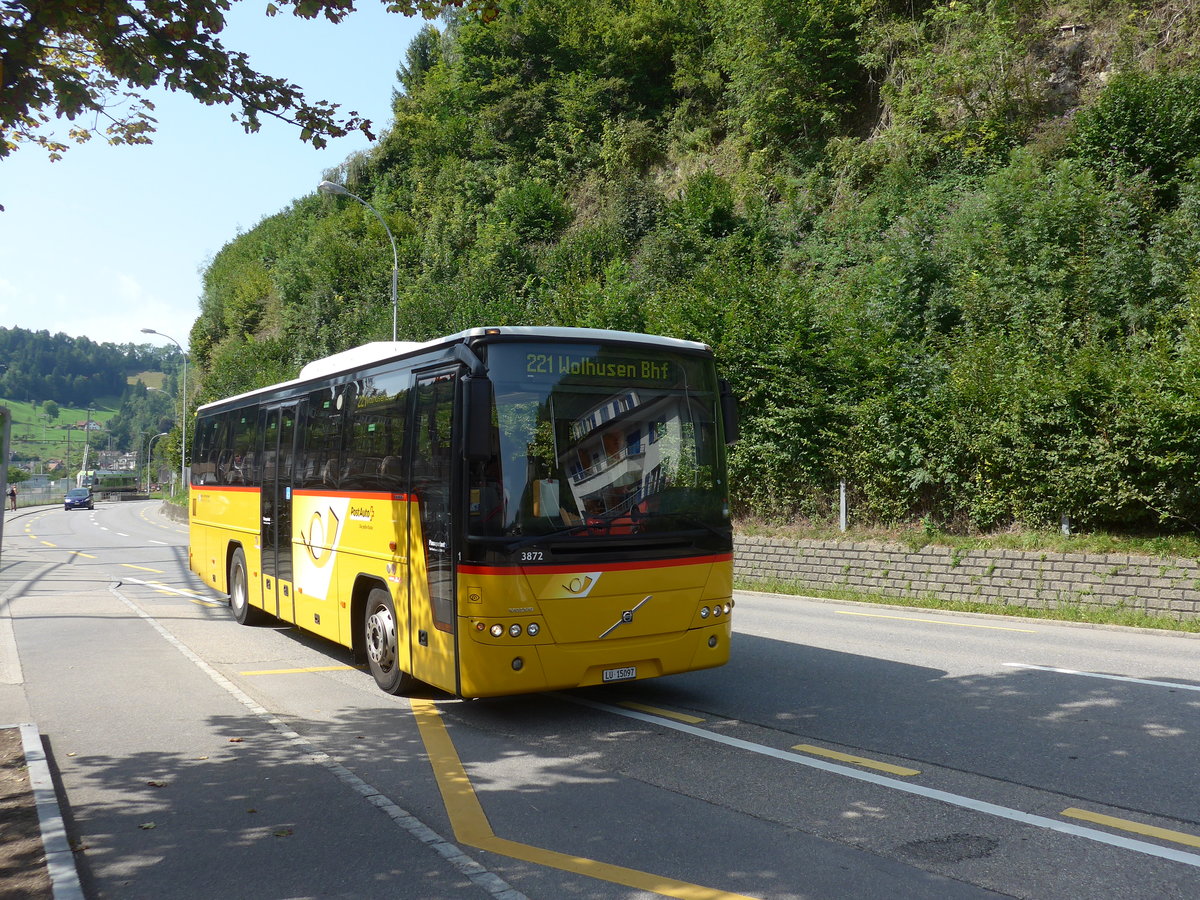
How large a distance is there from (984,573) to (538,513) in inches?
431

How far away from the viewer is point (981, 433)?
54.1 feet

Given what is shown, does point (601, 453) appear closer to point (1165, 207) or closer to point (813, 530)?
point (813, 530)

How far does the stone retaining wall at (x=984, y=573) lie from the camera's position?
1371 cm

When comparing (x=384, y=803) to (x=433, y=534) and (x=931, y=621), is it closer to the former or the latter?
(x=433, y=534)

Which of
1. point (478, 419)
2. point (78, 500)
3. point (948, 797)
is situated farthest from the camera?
point (78, 500)

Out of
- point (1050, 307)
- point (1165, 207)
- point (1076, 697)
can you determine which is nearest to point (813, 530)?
point (1050, 307)

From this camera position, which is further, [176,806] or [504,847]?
[176,806]

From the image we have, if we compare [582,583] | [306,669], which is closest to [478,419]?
[582,583]

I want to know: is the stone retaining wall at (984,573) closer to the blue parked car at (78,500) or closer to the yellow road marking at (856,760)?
the yellow road marking at (856,760)

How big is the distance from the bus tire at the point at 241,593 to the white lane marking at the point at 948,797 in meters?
7.07

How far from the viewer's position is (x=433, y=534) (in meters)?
7.55

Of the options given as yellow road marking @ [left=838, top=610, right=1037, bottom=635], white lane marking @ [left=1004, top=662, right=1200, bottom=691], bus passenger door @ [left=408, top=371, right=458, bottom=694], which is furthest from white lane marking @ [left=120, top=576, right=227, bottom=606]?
white lane marking @ [left=1004, top=662, right=1200, bottom=691]

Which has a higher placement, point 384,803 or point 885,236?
point 885,236

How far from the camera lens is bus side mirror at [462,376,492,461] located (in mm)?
6891
